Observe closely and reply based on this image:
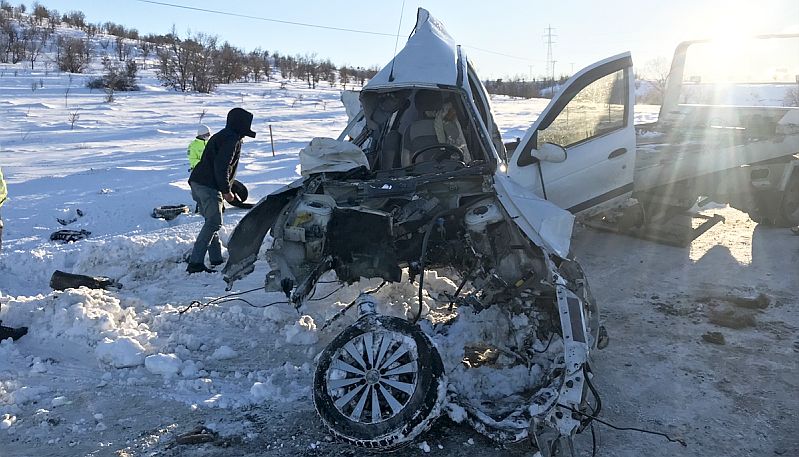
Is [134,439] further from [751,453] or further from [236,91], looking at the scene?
[236,91]

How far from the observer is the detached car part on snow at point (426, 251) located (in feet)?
10.3

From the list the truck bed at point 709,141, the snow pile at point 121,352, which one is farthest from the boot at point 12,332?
the truck bed at point 709,141

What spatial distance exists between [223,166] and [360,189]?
241 cm

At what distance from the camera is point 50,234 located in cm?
780

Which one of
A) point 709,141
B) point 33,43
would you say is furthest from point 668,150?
point 33,43

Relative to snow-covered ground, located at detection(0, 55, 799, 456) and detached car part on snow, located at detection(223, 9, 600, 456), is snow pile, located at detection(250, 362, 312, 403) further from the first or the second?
detached car part on snow, located at detection(223, 9, 600, 456)

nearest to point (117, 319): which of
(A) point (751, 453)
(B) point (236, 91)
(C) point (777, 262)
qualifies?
(A) point (751, 453)

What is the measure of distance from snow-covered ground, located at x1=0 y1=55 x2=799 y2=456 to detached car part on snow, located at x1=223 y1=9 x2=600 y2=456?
0.32 metres

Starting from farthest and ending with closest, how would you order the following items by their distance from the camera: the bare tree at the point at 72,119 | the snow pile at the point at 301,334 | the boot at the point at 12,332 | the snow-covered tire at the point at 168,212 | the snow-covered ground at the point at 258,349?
the bare tree at the point at 72,119 < the snow-covered tire at the point at 168,212 < the snow pile at the point at 301,334 < the boot at the point at 12,332 < the snow-covered ground at the point at 258,349

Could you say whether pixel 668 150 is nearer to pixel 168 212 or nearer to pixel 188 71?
pixel 168 212

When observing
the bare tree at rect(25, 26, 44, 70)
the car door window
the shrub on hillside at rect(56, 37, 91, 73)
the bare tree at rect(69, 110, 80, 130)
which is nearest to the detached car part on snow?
the car door window

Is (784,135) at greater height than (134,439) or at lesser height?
greater

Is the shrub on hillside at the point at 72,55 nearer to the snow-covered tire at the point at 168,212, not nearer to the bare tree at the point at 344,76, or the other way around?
the bare tree at the point at 344,76

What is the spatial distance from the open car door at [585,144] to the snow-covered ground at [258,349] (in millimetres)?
1119
